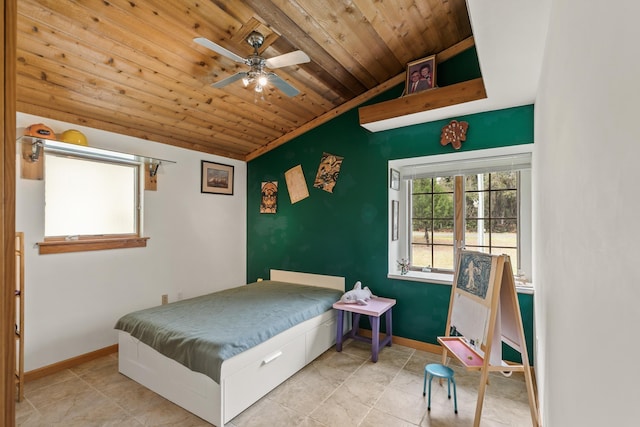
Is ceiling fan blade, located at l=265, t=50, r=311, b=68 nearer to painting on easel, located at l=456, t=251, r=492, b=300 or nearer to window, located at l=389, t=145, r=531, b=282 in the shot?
window, located at l=389, t=145, r=531, b=282

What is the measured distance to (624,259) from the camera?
1.59 feet

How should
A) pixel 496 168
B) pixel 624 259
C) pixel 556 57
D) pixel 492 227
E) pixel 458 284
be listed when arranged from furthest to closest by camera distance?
pixel 492 227 < pixel 496 168 < pixel 458 284 < pixel 556 57 < pixel 624 259

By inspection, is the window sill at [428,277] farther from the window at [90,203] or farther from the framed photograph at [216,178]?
the window at [90,203]

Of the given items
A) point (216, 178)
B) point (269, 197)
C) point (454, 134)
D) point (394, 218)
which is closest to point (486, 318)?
point (394, 218)

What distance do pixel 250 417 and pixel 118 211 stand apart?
2.54 metres

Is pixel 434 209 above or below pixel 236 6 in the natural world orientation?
below

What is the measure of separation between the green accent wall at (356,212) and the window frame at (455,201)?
0.23ft

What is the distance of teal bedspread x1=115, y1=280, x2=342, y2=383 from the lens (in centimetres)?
204

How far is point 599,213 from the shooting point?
629 mm

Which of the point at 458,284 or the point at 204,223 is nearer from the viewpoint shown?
the point at 458,284

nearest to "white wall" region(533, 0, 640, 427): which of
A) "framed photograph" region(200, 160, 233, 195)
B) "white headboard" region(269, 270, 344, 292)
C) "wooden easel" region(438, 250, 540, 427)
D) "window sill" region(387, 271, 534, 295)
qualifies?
"wooden easel" region(438, 250, 540, 427)

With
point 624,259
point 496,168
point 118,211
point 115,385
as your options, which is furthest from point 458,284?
point 118,211

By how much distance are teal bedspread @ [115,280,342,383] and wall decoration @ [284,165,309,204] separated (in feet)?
4.34

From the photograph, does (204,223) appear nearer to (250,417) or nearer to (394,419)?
(250,417)
